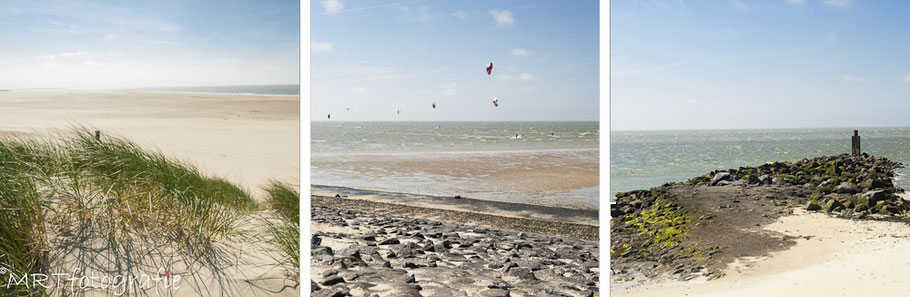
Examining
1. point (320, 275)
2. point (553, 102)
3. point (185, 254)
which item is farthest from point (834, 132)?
point (553, 102)

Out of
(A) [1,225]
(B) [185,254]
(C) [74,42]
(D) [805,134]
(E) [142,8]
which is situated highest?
(E) [142,8]

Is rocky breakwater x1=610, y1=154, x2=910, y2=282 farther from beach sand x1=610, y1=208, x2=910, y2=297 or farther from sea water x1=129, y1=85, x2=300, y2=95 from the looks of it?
sea water x1=129, y1=85, x2=300, y2=95

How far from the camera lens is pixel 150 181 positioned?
214cm

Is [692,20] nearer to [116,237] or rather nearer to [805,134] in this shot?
[805,134]

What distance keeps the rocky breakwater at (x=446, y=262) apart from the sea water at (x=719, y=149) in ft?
2.49

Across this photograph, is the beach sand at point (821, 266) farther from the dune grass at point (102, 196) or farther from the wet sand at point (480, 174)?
the wet sand at point (480, 174)

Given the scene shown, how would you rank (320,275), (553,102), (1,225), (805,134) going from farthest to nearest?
(553,102) < (320,275) < (805,134) < (1,225)

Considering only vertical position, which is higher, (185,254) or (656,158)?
(656,158)

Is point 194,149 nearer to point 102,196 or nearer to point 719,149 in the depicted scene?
point 102,196

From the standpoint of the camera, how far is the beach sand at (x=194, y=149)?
74.4 inches

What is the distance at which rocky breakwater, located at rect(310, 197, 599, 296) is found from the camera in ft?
9.45

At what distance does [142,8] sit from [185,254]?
1.16m

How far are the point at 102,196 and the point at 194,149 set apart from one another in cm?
48

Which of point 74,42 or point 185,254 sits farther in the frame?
point 74,42
